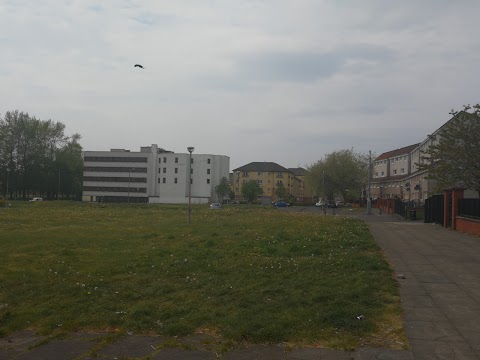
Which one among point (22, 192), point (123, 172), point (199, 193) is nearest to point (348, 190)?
point (199, 193)

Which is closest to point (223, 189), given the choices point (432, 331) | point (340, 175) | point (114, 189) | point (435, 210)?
point (114, 189)

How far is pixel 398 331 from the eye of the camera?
5625mm

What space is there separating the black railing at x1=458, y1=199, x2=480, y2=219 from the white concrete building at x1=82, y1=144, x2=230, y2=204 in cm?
9867

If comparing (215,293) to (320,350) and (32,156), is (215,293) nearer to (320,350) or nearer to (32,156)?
(320,350)

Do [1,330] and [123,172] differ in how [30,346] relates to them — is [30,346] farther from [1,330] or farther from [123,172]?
[123,172]

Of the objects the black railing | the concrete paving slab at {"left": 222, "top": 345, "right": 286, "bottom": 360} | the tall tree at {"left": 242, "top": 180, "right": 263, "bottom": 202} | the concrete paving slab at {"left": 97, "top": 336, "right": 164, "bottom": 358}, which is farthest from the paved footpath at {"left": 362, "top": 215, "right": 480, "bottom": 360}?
the tall tree at {"left": 242, "top": 180, "right": 263, "bottom": 202}

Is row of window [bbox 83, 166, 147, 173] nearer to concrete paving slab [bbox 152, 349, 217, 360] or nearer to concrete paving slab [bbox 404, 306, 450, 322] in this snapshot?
concrete paving slab [bbox 404, 306, 450, 322]

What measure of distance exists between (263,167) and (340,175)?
2125 inches

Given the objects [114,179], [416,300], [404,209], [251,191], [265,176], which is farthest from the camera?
[265,176]

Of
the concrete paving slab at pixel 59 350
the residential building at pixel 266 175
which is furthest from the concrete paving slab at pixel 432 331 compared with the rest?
the residential building at pixel 266 175

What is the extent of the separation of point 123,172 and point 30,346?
121 metres

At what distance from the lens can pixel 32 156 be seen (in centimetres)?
9919

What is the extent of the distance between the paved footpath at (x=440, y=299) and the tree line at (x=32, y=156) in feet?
313

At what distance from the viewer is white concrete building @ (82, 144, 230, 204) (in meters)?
120
